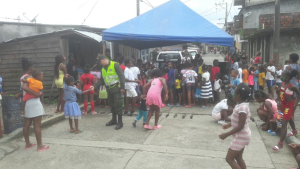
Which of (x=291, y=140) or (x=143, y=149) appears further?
(x=291, y=140)

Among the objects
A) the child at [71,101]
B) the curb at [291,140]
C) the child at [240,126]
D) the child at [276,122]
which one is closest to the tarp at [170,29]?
the child at [276,122]

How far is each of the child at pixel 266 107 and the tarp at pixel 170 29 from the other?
10.3 feet

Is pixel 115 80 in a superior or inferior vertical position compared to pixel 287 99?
superior

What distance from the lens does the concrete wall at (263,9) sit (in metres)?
20.1

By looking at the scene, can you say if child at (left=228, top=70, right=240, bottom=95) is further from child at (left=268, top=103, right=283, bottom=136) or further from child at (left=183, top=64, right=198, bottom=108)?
child at (left=268, top=103, right=283, bottom=136)

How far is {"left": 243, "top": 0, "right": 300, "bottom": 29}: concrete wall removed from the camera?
66.0ft

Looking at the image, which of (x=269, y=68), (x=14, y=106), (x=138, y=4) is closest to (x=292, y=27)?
(x=269, y=68)

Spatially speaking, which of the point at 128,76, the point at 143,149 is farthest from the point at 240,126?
the point at 128,76

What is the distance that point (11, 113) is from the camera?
18.3ft

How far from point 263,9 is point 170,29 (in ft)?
63.0

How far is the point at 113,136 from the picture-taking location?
538 cm

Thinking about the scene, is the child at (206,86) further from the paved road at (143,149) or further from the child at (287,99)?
the child at (287,99)

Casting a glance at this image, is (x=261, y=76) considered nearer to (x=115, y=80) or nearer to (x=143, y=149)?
(x=115, y=80)

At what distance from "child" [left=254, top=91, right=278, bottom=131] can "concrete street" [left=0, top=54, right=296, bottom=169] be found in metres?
0.30
